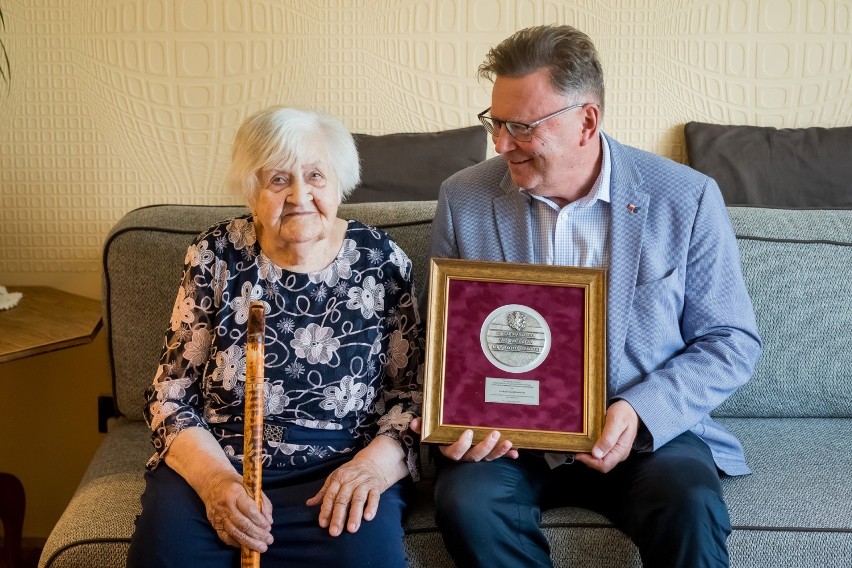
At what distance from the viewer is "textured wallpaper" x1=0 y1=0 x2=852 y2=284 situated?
2.45 m

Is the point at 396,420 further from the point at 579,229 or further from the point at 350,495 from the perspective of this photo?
the point at 579,229

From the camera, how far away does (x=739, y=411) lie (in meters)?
2.16

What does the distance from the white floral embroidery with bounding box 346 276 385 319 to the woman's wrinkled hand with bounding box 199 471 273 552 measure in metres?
0.40

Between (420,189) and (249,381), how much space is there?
105 cm

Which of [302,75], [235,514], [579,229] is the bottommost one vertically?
[235,514]

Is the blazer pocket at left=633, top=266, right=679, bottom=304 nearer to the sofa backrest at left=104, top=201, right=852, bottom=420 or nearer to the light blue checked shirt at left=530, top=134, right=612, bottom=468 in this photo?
the light blue checked shirt at left=530, top=134, right=612, bottom=468

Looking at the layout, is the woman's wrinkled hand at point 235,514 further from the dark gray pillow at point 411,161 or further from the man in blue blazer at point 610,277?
the dark gray pillow at point 411,161

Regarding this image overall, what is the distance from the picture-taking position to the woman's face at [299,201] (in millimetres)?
1728

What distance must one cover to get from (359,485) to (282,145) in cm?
66

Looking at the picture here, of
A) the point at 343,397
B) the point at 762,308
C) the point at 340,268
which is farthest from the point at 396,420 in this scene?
the point at 762,308

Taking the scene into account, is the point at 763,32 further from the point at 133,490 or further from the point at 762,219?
the point at 133,490

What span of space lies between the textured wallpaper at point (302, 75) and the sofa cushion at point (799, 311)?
1.67ft

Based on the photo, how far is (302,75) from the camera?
2.49 metres

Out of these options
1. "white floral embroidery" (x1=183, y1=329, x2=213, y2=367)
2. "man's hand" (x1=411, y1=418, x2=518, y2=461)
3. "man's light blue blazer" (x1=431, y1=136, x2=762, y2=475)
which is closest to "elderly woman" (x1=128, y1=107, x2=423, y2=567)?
"white floral embroidery" (x1=183, y1=329, x2=213, y2=367)
